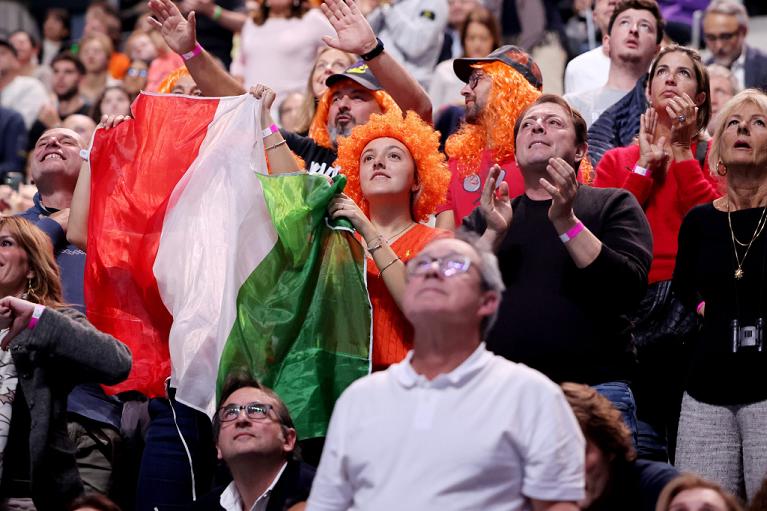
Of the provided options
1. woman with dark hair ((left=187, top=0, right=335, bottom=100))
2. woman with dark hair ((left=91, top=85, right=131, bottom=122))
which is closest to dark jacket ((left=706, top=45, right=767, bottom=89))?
woman with dark hair ((left=187, top=0, right=335, bottom=100))

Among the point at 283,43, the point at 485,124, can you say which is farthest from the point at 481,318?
the point at 283,43

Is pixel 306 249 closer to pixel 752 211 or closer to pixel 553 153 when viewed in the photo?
pixel 553 153

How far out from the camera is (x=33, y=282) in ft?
18.9

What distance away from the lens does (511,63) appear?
6914 mm

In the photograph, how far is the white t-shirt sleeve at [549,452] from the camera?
12.1ft

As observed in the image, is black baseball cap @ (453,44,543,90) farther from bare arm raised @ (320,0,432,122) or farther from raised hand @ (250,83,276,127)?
raised hand @ (250,83,276,127)

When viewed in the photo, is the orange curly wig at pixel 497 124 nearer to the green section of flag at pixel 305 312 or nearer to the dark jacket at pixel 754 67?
the green section of flag at pixel 305 312

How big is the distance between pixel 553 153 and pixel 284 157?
129cm

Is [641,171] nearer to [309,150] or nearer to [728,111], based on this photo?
[728,111]

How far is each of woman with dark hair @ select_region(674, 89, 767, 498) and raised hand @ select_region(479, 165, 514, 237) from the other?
2.70 feet

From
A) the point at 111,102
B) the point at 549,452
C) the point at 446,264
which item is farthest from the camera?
the point at 111,102

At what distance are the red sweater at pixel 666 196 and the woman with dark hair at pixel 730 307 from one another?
1.13ft

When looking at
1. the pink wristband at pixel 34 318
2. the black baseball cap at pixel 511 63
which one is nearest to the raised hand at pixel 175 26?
the black baseball cap at pixel 511 63

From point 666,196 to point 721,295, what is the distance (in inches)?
35.2
